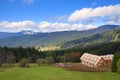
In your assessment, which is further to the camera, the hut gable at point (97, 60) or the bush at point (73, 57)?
the bush at point (73, 57)

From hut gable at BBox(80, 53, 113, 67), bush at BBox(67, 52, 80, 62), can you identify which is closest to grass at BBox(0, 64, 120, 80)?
hut gable at BBox(80, 53, 113, 67)

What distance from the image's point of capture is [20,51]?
16912 centimetres

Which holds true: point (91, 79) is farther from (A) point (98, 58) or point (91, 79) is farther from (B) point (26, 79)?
(A) point (98, 58)

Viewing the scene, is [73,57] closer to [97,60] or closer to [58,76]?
[97,60]

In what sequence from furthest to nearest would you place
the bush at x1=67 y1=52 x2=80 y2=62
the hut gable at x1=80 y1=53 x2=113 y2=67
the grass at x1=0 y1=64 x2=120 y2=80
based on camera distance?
the bush at x1=67 y1=52 x2=80 y2=62
the hut gable at x1=80 y1=53 x2=113 y2=67
the grass at x1=0 y1=64 x2=120 y2=80

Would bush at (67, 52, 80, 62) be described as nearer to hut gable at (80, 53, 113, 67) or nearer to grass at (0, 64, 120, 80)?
hut gable at (80, 53, 113, 67)

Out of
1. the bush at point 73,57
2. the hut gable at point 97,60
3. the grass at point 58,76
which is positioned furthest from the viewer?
the bush at point 73,57

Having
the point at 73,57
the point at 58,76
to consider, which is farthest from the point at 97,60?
the point at 58,76

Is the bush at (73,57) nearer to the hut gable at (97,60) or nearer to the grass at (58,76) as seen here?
the hut gable at (97,60)

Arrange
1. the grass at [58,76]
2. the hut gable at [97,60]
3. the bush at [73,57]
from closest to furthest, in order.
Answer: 1. the grass at [58,76]
2. the hut gable at [97,60]
3. the bush at [73,57]

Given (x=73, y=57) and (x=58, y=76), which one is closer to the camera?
(x=58, y=76)

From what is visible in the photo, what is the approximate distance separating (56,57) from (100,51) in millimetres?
35162

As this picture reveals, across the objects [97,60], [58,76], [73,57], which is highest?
[73,57]

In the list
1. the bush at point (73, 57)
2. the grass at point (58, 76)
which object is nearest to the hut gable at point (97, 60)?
the bush at point (73, 57)
